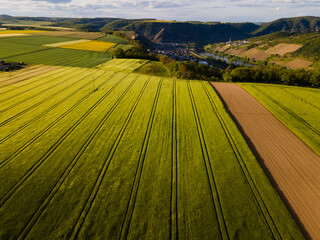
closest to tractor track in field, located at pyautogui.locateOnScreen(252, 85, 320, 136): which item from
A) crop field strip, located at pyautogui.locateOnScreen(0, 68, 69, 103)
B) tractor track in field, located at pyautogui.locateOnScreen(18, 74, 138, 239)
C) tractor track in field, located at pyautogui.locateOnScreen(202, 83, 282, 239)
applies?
tractor track in field, located at pyautogui.locateOnScreen(202, 83, 282, 239)

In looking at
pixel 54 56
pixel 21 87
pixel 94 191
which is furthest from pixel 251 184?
pixel 54 56

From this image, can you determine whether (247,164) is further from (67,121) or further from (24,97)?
(24,97)

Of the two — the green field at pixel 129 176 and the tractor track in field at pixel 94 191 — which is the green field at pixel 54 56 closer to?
the green field at pixel 129 176

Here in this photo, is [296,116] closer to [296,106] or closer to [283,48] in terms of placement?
[296,106]

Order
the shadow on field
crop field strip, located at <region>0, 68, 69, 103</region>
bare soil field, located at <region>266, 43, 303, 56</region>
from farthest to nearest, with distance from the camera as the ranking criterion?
bare soil field, located at <region>266, 43, 303, 56</region> < crop field strip, located at <region>0, 68, 69, 103</region> < the shadow on field

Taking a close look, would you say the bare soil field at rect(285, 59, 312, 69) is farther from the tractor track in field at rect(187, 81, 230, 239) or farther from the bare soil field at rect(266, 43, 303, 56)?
the tractor track in field at rect(187, 81, 230, 239)
